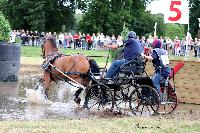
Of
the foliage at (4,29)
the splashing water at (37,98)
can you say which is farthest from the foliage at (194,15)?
the splashing water at (37,98)

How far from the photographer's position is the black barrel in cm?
1836

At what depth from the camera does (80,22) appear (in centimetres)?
7262

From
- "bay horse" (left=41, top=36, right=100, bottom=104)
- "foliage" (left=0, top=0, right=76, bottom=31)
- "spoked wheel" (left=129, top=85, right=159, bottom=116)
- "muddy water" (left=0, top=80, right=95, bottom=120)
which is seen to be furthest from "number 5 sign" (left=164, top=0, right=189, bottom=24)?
"foliage" (left=0, top=0, right=76, bottom=31)

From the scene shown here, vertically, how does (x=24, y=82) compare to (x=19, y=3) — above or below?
below

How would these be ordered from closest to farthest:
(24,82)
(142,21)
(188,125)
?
(188,125), (24,82), (142,21)

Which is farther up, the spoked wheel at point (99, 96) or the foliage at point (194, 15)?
the foliage at point (194, 15)

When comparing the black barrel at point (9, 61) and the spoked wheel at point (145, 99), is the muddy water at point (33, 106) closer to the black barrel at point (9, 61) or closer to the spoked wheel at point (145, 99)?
the black barrel at point (9, 61)

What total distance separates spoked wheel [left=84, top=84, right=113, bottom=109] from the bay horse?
594 mm

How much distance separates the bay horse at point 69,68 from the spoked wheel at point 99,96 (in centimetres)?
59

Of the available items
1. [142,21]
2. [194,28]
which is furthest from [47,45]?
[142,21]

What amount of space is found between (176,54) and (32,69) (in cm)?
1939

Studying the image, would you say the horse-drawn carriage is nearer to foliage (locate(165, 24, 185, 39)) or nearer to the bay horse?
the bay horse

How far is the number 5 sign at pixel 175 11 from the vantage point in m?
15.7

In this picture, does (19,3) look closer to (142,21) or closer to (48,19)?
(48,19)
